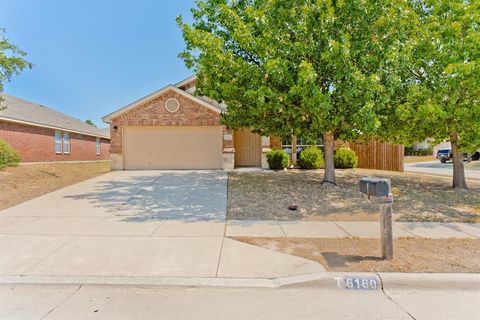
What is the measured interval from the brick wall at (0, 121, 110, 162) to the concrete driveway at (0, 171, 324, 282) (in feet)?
39.5

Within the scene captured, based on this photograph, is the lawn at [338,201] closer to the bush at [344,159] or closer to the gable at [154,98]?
the bush at [344,159]

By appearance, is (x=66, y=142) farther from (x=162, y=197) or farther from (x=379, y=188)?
(x=379, y=188)

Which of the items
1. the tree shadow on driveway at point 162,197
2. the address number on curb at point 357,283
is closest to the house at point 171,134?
the tree shadow on driveway at point 162,197

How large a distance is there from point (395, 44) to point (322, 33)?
87.6 inches

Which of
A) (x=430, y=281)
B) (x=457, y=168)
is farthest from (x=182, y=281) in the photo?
(x=457, y=168)

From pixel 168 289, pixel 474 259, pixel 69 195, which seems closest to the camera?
pixel 168 289

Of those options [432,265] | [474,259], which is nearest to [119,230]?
[432,265]

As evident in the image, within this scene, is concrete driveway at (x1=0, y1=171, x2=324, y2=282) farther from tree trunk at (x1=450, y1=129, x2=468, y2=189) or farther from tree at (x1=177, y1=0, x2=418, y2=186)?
tree trunk at (x1=450, y1=129, x2=468, y2=189)

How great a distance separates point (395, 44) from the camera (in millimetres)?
8758

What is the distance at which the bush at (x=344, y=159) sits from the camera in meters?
16.7

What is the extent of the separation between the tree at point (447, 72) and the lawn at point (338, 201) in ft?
7.34

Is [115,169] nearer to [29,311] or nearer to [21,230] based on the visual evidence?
[21,230]

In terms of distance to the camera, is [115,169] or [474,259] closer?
[474,259]

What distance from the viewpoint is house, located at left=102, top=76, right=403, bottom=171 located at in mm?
16031
